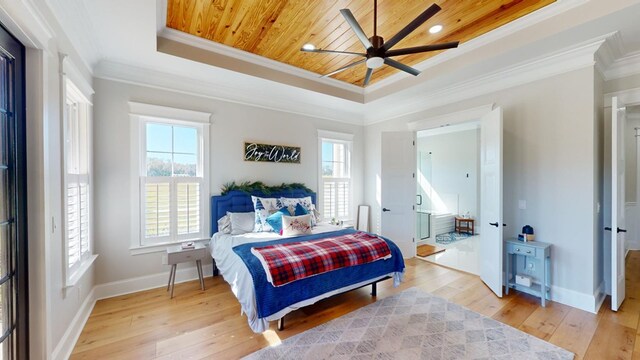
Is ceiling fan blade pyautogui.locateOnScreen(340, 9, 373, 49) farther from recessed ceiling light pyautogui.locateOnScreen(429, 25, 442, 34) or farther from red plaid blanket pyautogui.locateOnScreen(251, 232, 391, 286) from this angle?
Result: red plaid blanket pyautogui.locateOnScreen(251, 232, 391, 286)

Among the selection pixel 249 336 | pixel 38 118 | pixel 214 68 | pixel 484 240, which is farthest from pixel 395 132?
pixel 38 118

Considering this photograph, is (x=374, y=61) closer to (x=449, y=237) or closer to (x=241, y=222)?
(x=241, y=222)

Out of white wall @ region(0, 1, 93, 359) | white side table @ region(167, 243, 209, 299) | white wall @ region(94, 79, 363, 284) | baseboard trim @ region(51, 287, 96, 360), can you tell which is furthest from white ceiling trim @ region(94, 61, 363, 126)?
baseboard trim @ region(51, 287, 96, 360)

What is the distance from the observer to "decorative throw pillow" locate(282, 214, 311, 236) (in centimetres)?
339

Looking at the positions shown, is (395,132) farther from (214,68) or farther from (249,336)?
(249,336)

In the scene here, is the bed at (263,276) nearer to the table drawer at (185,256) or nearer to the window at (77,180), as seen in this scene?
the table drawer at (185,256)

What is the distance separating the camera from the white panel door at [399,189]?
463 cm

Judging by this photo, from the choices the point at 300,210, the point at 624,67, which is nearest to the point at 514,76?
the point at 624,67

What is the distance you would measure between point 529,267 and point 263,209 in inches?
140

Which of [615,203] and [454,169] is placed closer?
[615,203]

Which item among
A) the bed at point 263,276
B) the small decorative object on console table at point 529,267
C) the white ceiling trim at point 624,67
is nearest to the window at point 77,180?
the bed at point 263,276

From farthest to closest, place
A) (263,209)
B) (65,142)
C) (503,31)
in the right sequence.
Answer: (263,209) → (503,31) → (65,142)

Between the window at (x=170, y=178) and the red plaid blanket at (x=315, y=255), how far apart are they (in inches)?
58.7

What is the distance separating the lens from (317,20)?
2.66 metres
